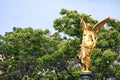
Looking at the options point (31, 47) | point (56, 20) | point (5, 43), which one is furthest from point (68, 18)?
point (5, 43)

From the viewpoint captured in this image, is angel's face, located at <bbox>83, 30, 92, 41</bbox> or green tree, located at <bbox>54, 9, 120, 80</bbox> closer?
angel's face, located at <bbox>83, 30, 92, 41</bbox>

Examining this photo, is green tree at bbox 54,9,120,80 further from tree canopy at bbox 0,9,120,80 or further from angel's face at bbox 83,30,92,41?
angel's face at bbox 83,30,92,41

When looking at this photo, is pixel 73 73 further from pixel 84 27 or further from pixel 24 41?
pixel 84 27

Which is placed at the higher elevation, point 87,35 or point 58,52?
point 58,52

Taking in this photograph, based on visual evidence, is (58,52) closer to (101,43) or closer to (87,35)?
(101,43)

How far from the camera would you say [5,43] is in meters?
37.5

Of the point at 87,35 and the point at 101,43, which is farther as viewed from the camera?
the point at 101,43

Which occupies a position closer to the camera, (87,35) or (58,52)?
(87,35)

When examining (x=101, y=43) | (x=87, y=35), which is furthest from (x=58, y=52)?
(x=87, y=35)

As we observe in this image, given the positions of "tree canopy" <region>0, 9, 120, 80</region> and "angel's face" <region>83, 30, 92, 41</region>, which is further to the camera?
"tree canopy" <region>0, 9, 120, 80</region>

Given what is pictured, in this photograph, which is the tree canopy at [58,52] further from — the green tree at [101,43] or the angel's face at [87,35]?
the angel's face at [87,35]

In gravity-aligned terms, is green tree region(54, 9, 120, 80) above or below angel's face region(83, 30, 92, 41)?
above

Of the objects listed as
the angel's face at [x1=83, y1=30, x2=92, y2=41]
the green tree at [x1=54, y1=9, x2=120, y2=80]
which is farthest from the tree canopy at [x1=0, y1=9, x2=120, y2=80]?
the angel's face at [x1=83, y1=30, x2=92, y2=41]

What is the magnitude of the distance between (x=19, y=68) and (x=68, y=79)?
15.7 ft
